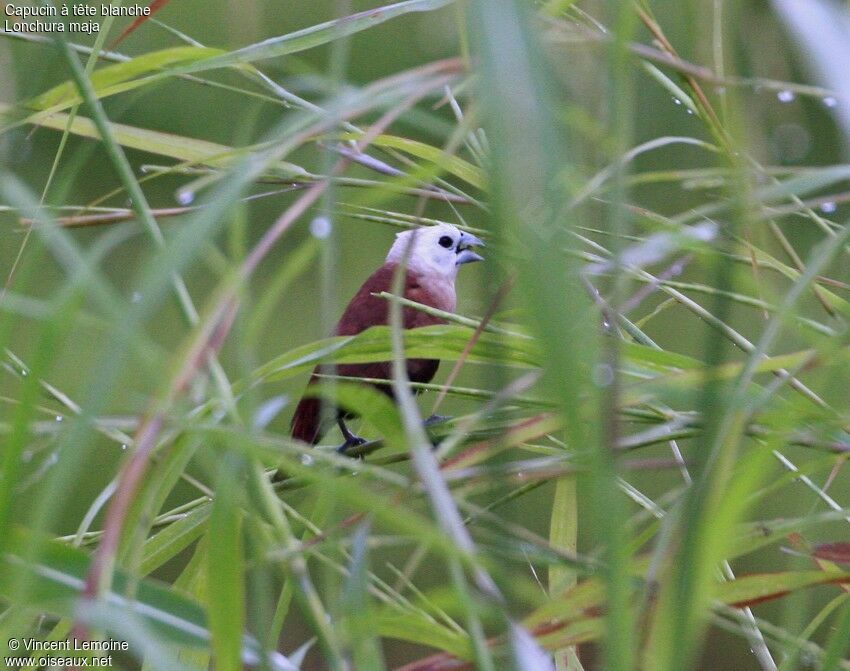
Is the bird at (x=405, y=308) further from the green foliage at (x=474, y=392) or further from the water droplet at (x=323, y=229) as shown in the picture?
the water droplet at (x=323, y=229)

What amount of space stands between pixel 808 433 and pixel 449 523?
0.87 ft

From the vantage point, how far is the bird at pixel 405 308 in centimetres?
135

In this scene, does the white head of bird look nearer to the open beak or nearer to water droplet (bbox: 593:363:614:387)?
the open beak

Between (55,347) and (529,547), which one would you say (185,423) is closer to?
(55,347)

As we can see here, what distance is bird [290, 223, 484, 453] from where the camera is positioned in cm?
135

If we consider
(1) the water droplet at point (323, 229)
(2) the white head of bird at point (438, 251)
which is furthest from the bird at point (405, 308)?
(1) the water droplet at point (323, 229)

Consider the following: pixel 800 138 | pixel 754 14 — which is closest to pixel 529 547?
pixel 754 14

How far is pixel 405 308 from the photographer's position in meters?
1.50

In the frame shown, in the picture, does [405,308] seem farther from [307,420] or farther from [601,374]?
[601,374]

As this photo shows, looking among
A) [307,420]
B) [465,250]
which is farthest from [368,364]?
[465,250]

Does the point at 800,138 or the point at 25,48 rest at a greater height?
the point at 25,48

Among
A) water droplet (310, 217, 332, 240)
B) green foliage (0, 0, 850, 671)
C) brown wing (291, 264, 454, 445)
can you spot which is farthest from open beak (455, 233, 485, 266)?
water droplet (310, 217, 332, 240)

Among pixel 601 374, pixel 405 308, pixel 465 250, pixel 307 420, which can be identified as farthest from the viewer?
pixel 465 250

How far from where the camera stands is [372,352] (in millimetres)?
656
